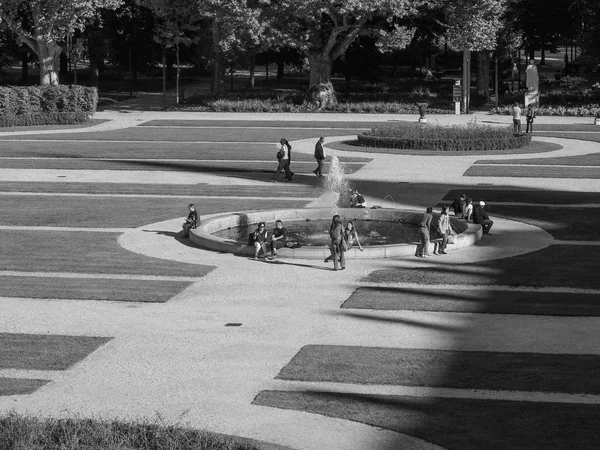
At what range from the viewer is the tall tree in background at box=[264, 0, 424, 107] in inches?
2758

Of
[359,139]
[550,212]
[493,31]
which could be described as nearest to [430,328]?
[550,212]

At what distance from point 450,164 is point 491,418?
30.3m

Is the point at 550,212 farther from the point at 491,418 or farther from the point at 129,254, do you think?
the point at 491,418

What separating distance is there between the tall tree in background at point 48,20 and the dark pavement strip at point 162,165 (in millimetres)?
26897

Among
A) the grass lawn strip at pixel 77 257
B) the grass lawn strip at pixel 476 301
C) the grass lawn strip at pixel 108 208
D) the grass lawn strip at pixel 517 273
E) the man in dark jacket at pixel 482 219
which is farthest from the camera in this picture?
the grass lawn strip at pixel 108 208

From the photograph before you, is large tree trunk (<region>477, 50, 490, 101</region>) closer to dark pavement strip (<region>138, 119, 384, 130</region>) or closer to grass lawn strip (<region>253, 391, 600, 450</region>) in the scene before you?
dark pavement strip (<region>138, 119, 384, 130</region>)

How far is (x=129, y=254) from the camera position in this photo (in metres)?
28.4

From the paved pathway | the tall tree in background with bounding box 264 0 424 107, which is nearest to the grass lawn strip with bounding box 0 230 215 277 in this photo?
the paved pathway

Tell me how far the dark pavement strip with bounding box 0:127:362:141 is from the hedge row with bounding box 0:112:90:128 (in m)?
4.13

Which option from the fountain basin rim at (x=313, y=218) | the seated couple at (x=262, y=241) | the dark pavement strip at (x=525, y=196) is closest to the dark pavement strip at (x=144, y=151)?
the dark pavement strip at (x=525, y=196)

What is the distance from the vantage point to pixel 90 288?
979 inches

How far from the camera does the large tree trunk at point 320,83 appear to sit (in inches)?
2965

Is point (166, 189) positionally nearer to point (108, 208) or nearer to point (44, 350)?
point (108, 208)

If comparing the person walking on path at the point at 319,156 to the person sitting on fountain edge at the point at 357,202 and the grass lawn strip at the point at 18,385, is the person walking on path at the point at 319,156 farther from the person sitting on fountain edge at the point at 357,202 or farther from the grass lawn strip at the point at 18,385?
the grass lawn strip at the point at 18,385
